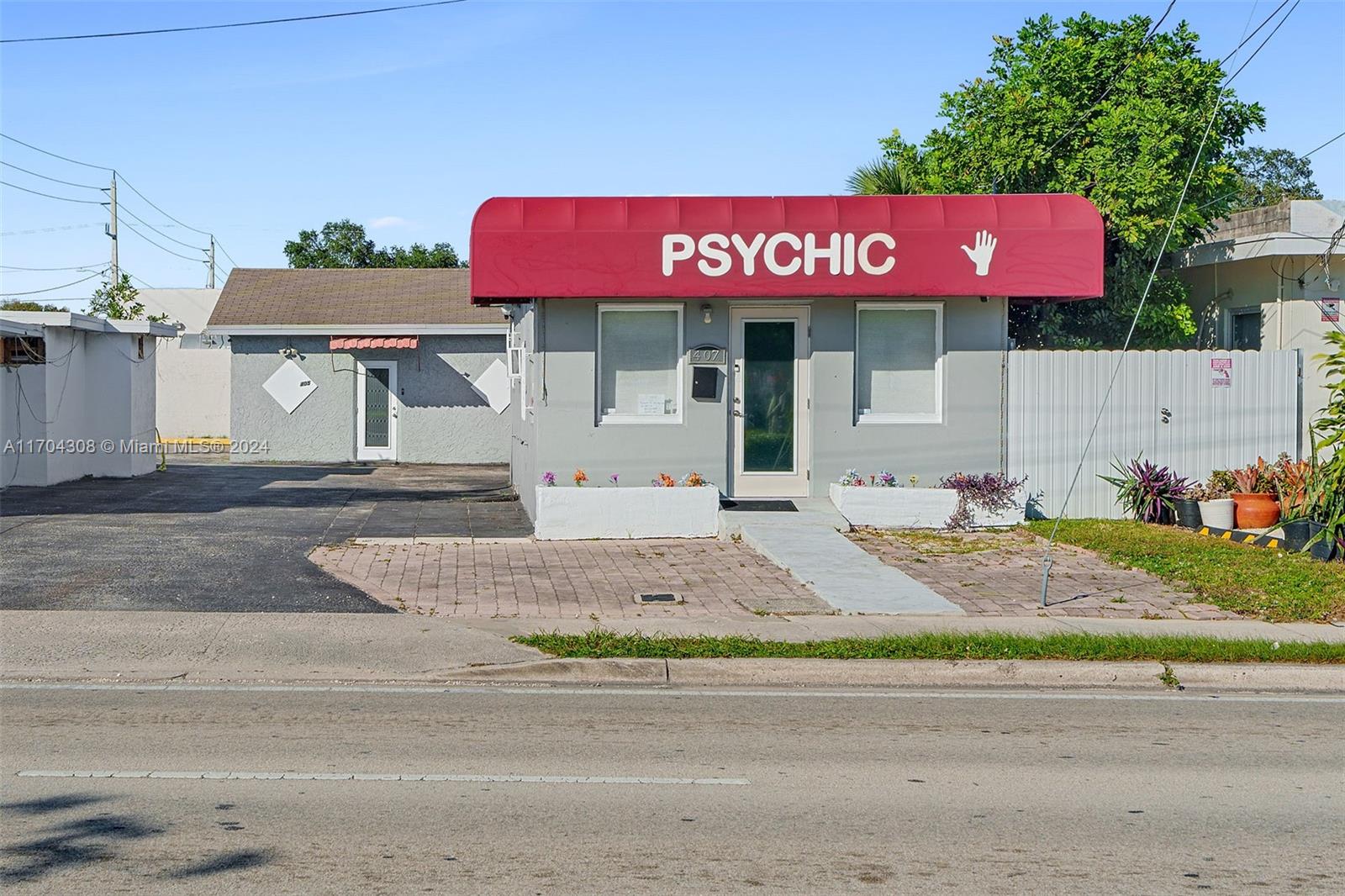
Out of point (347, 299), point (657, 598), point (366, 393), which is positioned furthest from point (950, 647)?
point (347, 299)

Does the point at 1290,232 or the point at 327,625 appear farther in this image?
the point at 1290,232

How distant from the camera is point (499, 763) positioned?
7.54 m

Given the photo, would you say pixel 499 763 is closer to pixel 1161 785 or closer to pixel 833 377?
pixel 1161 785

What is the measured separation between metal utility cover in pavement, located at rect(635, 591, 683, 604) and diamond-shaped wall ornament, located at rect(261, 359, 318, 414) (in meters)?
19.0

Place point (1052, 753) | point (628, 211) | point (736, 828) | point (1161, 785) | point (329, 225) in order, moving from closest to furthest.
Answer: point (736, 828)
point (1161, 785)
point (1052, 753)
point (628, 211)
point (329, 225)

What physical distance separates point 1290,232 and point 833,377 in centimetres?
814

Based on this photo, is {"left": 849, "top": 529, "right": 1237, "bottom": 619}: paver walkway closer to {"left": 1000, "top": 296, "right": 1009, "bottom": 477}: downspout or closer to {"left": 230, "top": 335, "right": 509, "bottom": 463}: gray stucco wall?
{"left": 1000, "top": 296, "right": 1009, "bottom": 477}: downspout

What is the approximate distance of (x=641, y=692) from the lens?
31.5 feet

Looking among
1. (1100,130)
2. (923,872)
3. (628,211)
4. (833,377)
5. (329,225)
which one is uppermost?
(329,225)

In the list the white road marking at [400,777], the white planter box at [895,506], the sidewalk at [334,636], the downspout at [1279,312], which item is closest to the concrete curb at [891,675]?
the sidewalk at [334,636]

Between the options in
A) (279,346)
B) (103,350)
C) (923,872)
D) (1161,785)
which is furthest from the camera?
(279,346)

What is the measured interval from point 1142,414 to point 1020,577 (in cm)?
532

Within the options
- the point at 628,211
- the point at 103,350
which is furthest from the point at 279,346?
the point at 628,211

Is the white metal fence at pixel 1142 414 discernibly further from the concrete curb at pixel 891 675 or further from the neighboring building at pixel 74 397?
the neighboring building at pixel 74 397
